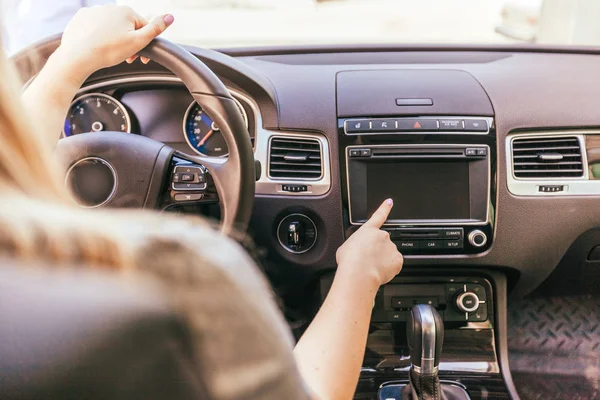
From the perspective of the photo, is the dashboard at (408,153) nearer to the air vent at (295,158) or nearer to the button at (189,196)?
the air vent at (295,158)

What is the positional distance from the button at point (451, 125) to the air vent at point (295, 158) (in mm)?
318

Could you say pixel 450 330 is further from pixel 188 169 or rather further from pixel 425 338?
pixel 188 169

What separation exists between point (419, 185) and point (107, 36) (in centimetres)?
85

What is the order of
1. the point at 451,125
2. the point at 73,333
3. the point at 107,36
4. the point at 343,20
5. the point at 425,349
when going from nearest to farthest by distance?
the point at 73,333
the point at 107,36
the point at 425,349
the point at 451,125
the point at 343,20

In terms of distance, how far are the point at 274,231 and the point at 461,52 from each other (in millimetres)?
853

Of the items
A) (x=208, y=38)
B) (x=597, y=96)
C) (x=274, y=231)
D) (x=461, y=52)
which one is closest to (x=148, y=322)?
(x=274, y=231)

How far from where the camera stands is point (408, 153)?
1550 mm

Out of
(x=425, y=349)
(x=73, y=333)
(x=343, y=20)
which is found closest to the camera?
(x=73, y=333)

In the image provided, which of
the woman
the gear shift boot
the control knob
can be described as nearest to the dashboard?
the control knob

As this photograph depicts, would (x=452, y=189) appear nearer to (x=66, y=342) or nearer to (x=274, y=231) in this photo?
(x=274, y=231)

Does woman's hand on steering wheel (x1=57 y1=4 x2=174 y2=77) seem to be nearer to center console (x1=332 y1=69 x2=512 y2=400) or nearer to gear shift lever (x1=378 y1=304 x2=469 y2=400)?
center console (x1=332 y1=69 x2=512 y2=400)

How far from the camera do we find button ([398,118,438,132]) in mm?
1540

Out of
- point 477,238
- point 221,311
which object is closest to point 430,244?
point 477,238

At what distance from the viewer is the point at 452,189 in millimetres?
1564
